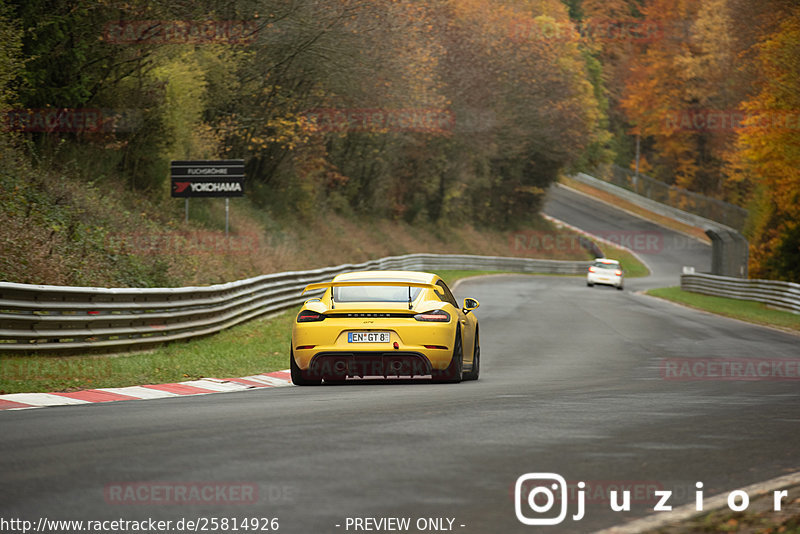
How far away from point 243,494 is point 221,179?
839 inches

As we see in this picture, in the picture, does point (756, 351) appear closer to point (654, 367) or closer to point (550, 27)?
point (654, 367)

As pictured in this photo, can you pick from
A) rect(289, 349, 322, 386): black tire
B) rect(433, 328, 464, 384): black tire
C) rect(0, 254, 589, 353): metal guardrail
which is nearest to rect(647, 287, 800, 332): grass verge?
rect(0, 254, 589, 353): metal guardrail

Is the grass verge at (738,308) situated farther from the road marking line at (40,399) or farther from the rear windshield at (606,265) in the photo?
the road marking line at (40,399)

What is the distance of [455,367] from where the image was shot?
41.7 ft

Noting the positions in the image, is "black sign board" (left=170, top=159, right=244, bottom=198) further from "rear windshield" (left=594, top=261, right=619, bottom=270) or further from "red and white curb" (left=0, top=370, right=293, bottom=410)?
"rear windshield" (left=594, top=261, right=619, bottom=270)

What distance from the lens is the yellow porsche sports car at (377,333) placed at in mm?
12148

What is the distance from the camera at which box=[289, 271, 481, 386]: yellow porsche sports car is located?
12.1 m

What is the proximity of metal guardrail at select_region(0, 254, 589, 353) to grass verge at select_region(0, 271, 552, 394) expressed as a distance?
205mm

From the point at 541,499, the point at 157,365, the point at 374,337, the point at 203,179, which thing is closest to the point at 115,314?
the point at 157,365

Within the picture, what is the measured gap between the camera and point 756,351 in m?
20.4

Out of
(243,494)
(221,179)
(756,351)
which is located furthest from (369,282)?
(221,179)

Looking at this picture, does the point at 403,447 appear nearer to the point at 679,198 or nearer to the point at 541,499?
the point at 541,499

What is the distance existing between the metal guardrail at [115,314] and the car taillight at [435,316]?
508 cm

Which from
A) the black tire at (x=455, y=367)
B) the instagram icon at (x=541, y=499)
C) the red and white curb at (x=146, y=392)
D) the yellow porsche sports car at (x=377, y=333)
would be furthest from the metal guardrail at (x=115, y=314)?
the instagram icon at (x=541, y=499)
